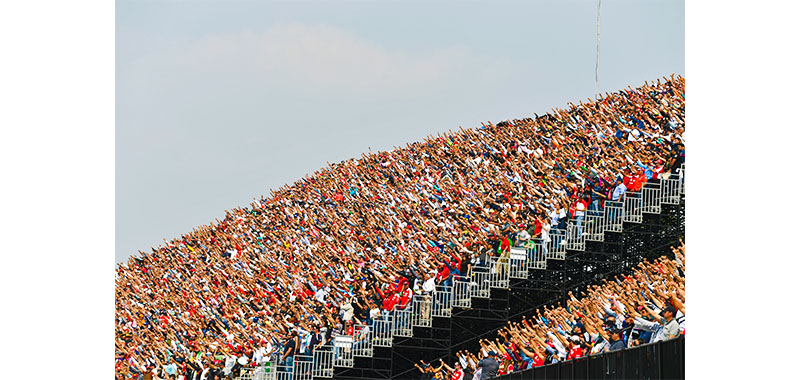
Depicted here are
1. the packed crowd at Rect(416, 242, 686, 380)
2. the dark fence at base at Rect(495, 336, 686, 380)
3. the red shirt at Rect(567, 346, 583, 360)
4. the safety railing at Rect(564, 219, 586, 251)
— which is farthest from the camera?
the safety railing at Rect(564, 219, 586, 251)

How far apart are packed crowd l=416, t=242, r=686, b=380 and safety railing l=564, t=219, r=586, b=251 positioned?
207 cm

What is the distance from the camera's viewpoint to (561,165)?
15.6m

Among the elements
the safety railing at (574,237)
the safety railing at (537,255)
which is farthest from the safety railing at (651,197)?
the safety railing at (537,255)

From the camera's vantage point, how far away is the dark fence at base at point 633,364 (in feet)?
22.4

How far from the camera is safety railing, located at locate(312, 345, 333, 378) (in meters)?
12.0

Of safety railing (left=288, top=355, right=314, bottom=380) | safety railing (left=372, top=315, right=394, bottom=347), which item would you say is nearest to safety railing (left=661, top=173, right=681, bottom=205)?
safety railing (left=372, top=315, right=394, bottom=347)

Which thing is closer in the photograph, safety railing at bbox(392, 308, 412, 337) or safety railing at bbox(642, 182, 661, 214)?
safety railing at bbox(392, 308, 412, 337)

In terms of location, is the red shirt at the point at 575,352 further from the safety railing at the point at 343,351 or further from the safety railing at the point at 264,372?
the safety railing at the point at 264,372

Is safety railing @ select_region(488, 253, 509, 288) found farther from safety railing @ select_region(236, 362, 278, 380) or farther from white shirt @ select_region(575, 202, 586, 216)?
safety railing @ select_region(236, 362, 278, 380)

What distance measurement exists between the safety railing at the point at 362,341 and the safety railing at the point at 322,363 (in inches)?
15.3

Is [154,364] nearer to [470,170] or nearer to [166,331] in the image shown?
[166,331]

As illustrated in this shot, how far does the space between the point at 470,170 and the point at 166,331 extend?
25.9ft
